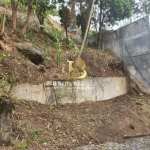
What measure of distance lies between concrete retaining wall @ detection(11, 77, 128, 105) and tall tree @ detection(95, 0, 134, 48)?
10.8ft

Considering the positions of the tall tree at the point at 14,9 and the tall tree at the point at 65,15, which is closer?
the tall tree at the point at 14,9

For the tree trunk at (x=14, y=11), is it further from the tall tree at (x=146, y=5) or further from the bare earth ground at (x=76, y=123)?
the tall tree at (x=146, y=5)

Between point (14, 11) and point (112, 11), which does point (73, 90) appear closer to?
point (14, 11)

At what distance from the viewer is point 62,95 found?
29.4 ft

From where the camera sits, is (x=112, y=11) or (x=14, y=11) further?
(x=112, y=11)

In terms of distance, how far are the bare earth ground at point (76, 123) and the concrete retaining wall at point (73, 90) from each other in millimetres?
310

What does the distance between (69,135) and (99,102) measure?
3.11 m

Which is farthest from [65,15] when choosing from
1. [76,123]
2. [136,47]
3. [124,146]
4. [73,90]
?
[124,146]

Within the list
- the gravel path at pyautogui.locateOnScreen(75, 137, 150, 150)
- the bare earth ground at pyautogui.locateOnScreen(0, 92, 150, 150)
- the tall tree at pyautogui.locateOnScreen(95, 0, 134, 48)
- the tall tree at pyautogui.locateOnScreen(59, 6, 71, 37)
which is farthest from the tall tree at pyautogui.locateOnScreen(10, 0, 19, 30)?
the gravel path at pyautogui.locateOnScreen(75, 137, 150, 150)

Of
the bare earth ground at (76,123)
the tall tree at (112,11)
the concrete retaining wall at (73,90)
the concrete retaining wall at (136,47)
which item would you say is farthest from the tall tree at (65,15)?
the bare earth ground at (76,123)

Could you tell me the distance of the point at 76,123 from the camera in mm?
7578

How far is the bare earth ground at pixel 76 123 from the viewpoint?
20.5 ft

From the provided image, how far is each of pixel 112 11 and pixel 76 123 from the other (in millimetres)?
7343

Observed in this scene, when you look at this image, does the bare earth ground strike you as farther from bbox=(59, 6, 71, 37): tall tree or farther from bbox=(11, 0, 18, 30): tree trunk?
bbox=(59, 6, 71, 37): tall tree
